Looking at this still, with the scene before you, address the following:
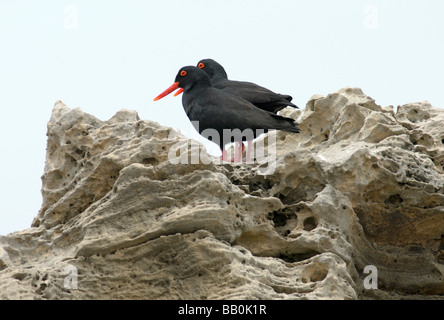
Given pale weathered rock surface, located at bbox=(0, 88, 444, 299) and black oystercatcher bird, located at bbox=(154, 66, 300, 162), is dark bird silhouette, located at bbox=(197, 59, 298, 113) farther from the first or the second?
pale weathered rock surface, located at bbox=(0, 88, 444, 299)

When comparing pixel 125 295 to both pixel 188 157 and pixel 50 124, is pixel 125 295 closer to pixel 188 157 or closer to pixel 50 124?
pixel 188 157

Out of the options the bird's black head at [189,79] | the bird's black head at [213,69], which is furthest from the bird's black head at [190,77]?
the bird's black head at [213,69]

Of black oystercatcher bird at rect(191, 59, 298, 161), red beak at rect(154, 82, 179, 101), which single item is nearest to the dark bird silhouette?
black oystercatcher bird at rect(191, 59, 298, 161)

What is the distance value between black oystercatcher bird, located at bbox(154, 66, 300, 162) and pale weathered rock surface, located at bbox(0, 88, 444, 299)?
969mm

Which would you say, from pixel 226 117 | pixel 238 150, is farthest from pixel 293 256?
pixel 238 150

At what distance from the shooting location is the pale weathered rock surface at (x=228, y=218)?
7.16 m

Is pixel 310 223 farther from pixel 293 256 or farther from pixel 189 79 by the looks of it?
pixel 189 79

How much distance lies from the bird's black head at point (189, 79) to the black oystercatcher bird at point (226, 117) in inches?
2.1

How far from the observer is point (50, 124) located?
913 cm

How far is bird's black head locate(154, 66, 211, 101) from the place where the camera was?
35.7ft

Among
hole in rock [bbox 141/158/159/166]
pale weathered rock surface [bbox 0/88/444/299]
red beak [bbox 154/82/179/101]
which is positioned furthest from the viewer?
red beak [bbox 154/82/179/101]

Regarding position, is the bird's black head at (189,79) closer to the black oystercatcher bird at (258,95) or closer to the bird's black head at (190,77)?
the bird's black head at (190,77)

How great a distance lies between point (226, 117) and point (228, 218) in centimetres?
285

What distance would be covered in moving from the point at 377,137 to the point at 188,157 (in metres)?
2.68
